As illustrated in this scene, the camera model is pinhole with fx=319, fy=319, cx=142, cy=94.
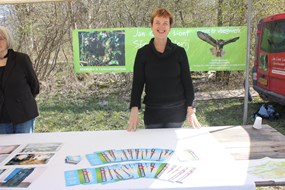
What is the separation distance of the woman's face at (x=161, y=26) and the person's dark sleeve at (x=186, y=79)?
0.80 feet

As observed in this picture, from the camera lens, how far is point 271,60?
5.54m

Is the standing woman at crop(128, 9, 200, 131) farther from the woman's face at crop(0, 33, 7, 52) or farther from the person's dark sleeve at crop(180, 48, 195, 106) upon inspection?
the woman's face at crop(0, 33, 7, 52)

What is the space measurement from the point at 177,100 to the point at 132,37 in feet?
11.4

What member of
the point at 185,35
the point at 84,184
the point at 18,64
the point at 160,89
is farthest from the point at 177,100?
the point at 185,35

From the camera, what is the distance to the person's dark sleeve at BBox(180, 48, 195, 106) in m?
2.47

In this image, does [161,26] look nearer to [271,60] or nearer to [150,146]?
[150,146]

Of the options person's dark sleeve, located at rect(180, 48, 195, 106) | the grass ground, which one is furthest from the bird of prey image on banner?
person's dark sleeve, located at rect(180, 48, 195, 106)

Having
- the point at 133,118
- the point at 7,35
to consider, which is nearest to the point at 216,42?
the point at 133,118

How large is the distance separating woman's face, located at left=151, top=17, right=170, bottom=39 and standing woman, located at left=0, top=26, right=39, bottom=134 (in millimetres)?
1214

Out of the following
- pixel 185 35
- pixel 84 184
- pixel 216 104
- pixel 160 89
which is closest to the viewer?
pixel 84 184

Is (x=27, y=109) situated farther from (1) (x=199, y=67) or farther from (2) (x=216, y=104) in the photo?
(2) (x=216, y=104)

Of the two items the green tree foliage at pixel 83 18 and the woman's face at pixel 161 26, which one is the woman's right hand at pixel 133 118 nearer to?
the woman's face at pixel 161 26

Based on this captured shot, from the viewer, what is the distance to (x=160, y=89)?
2.47 meters

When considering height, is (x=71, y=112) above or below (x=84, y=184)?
below
